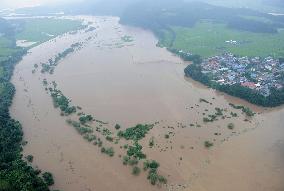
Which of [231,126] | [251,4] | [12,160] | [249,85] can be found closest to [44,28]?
[249,85]

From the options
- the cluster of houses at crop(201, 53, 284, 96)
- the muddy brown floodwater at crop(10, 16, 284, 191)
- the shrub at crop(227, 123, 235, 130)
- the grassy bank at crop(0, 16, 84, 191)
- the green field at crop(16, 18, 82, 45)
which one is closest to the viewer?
the grassy bank at crop(0, 16, 84, 191)

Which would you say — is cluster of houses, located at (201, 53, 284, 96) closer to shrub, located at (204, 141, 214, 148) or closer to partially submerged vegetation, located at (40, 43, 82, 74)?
shrub, located at (204, 141, 214, 148)

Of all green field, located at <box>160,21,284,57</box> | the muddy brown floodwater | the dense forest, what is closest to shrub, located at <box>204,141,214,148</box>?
the muddy brown floodwater

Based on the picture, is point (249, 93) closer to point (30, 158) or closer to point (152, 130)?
point (152, 130)

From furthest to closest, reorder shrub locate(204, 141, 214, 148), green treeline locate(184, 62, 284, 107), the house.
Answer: the house
green treeline locate(184, 62, 284, 107)
shrub locate(204, 141, 214, 148)

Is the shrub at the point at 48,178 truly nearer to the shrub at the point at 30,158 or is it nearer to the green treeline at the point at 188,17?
the shrub at the point at 30,158

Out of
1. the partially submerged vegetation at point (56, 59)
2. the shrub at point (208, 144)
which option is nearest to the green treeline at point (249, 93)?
the shrub at point (208, 144)
